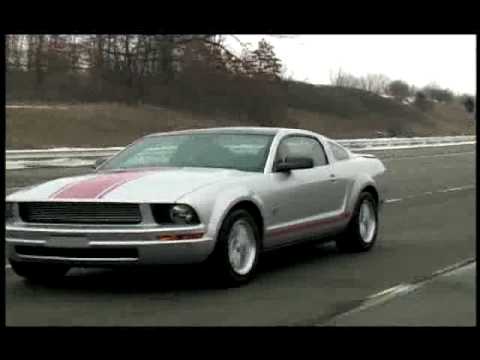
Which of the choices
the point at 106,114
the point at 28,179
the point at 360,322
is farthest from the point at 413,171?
the point at 106,114

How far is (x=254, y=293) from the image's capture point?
6.97 meters

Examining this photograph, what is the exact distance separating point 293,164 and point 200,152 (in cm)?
90

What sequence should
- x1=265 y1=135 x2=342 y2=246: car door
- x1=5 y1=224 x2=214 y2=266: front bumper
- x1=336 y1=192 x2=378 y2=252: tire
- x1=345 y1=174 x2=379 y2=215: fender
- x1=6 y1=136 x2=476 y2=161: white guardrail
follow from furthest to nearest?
x1=6 y1=136 x2=476 y2=161: white guardrail < x1=336 y1=192 x2=378 y2=252: tire < x1=345 y1=174 x2=379 y2=215: fender < x1=265 y1=135 x2=342 y2=246: car door < x1=5 y1=224 x2=214 y2=266: front bumper

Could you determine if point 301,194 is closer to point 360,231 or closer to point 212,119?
point 360,231

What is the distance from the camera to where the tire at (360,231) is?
919 cm

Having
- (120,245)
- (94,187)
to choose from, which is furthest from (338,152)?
(120,245)

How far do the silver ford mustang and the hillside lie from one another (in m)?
32.6

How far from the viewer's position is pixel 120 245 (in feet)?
22.1

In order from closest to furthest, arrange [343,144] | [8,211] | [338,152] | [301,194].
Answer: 1. [8,211]
2. [301,194]
3. [338,152]
4. [343,144]

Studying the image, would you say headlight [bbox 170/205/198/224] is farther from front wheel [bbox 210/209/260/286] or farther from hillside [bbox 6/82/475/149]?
hillside [bbox 6/82/475/149]

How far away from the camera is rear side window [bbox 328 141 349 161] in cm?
931

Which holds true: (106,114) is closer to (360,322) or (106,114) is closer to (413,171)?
(413,171)

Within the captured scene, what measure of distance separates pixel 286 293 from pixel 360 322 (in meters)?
1.17

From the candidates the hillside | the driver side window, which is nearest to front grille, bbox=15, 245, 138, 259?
the driver side window
